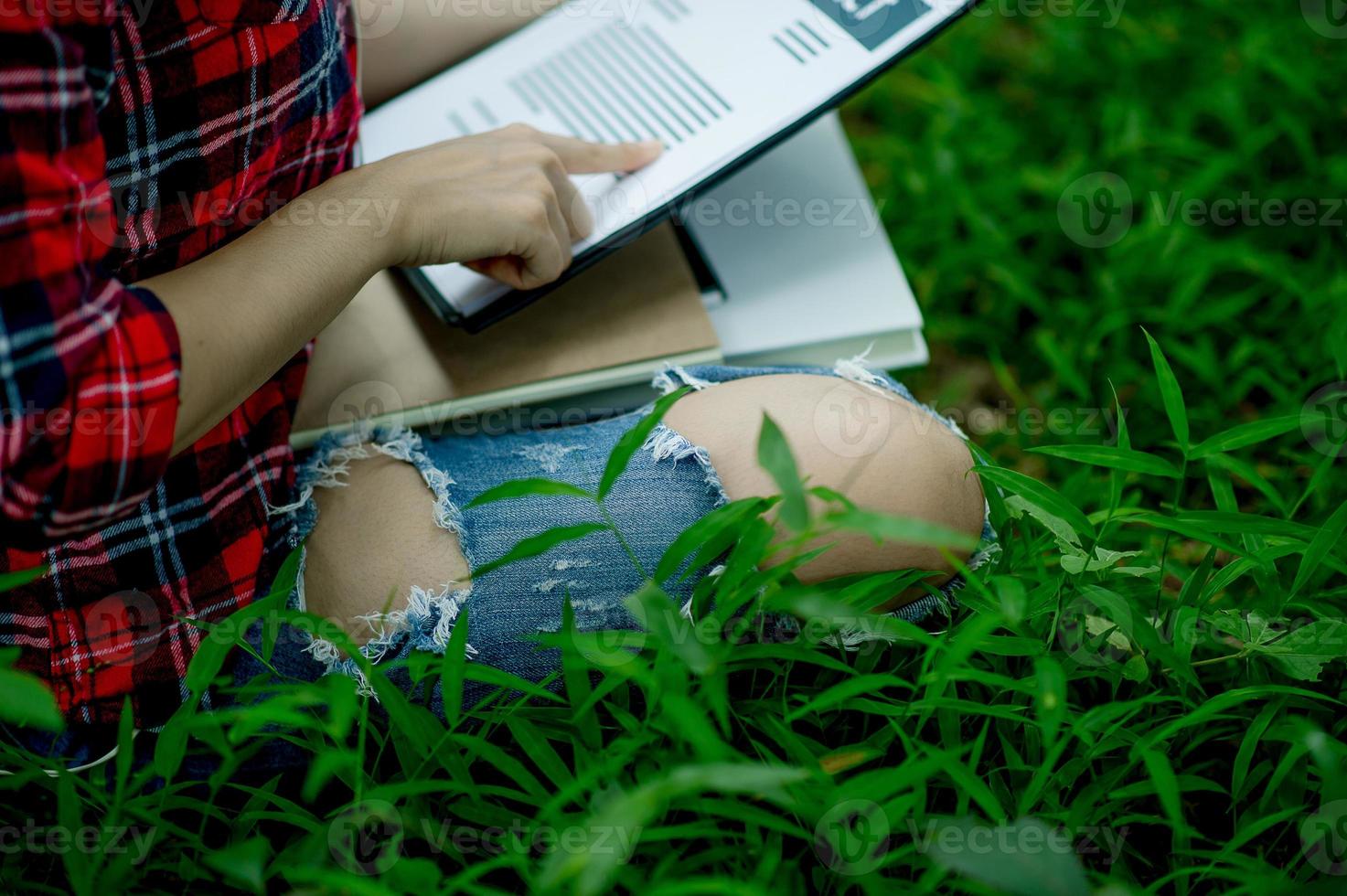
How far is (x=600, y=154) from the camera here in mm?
941

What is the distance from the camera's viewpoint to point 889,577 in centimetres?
74

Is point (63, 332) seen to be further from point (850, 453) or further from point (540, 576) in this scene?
point (850, 453)

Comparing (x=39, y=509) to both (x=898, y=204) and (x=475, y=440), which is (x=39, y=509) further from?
(x=898, y=204)

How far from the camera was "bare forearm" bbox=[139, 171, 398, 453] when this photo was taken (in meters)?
0.64

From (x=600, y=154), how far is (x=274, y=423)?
1.29ft

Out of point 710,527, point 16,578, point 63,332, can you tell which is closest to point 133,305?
point 63,332

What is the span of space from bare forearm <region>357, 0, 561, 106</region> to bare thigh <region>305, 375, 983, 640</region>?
50 cm

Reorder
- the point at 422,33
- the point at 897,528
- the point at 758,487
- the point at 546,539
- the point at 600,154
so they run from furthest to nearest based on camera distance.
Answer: the point at 422,33, the point at 600,154, the point at 758,487, the point at 546,539, the point at 897,528

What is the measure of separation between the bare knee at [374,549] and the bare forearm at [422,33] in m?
0.49

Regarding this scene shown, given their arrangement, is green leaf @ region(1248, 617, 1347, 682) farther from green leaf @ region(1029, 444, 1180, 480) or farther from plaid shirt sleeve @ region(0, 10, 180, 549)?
plaid shirt sleeve @ region(0, 10, 180, 549)

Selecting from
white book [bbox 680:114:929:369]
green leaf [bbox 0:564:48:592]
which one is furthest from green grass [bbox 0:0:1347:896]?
white book [bbox 680:114:929:369]

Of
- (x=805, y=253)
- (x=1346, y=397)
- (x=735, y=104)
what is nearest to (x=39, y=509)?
(x=735, y=104)

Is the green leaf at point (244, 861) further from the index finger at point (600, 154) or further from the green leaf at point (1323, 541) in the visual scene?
the green leaf at point (1323, 541)

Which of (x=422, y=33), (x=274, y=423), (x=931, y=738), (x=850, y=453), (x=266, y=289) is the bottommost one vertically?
(x=931, y=738)
